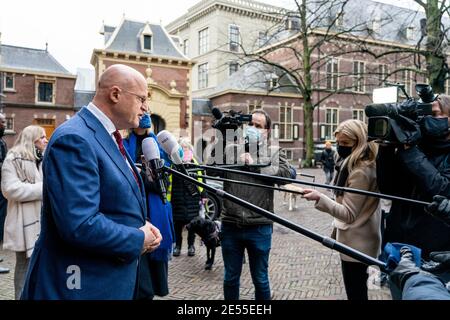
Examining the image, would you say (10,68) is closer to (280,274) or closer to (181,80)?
(181,80)

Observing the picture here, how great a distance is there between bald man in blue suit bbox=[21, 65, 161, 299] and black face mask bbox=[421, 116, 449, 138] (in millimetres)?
1751

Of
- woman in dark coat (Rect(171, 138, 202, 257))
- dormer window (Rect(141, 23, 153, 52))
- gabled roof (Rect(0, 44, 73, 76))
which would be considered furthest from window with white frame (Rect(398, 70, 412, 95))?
gabled roof (Rect(0, 44, 73, 76))

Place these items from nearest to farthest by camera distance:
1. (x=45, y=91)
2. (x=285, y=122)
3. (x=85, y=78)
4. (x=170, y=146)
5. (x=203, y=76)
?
1. (x=170, y=146)
2. (x=45, y=91)
3. (x=285, y=122)
4. (x=85, y=78)
5. (x=203, y=76)

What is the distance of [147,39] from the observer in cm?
2664

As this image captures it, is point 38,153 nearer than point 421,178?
No

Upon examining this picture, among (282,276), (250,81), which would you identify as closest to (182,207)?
(282,276)

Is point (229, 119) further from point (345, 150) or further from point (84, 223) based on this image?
point (84, 223)

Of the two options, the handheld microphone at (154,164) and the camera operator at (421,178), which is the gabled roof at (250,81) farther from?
the handheld microphone at (154,164)

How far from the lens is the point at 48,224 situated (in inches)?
64.7

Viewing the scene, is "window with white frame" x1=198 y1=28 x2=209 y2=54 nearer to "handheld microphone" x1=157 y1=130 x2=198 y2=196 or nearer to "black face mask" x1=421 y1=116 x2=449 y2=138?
"handheld microphone" x1=157 y1=130 x2=198 y2=196

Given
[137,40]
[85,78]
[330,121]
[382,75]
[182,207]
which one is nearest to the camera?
[182,207]

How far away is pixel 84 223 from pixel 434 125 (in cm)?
207
